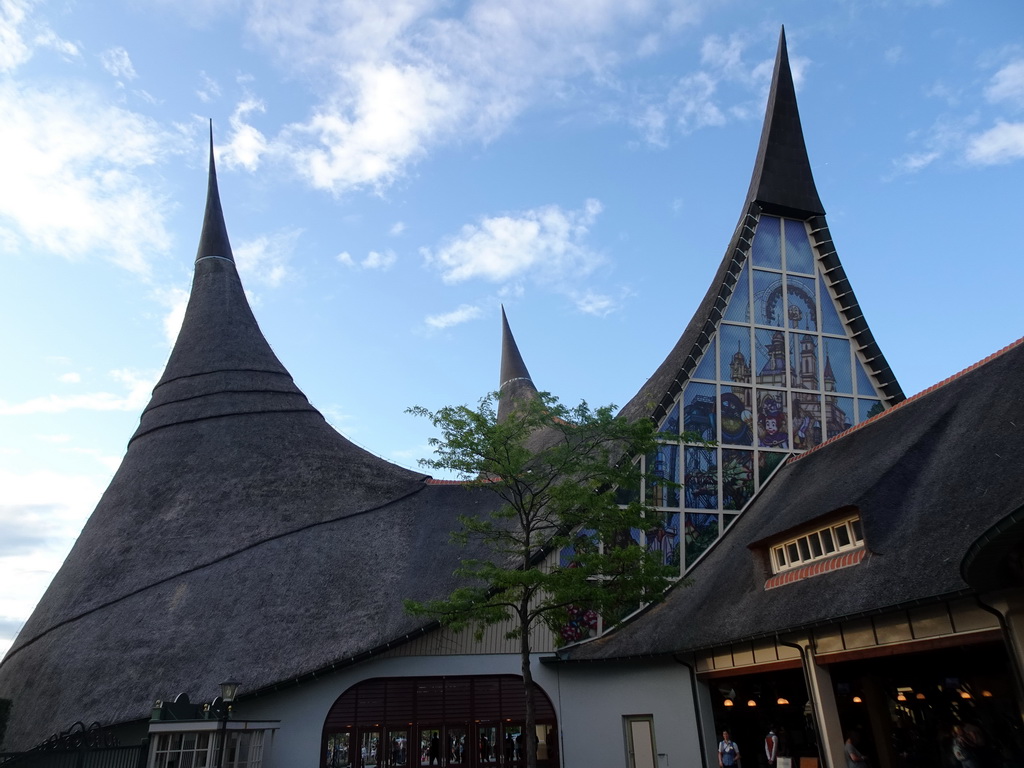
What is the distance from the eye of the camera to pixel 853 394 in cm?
2277

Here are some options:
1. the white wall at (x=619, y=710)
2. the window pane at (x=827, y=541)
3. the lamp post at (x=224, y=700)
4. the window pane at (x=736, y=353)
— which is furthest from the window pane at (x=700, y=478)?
the lamp post at (x=224, y=700)

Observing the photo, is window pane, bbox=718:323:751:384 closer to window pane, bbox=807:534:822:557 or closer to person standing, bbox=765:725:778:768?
window pane, bbox=807:534:822:557

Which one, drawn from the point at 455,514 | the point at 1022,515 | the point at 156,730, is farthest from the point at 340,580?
the point at 1022,515

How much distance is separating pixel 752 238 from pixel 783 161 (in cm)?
325

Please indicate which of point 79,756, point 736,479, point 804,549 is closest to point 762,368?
point 736,479

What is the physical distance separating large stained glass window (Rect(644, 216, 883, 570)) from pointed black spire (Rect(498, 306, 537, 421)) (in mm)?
20523

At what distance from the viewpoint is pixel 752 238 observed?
77.3 feet

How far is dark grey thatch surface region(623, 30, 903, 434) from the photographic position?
22.0 metres

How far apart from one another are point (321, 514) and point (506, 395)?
72.1 ft

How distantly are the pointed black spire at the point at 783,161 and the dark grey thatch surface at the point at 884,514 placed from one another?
825cm

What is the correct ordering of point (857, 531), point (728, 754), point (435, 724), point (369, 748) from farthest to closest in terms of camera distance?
point (435, 724) < point (369, 748) < point (728, 754) < point (857, 531)

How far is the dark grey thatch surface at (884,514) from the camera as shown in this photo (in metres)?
11.4

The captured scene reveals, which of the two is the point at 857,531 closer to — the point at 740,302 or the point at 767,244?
the point at 740,302

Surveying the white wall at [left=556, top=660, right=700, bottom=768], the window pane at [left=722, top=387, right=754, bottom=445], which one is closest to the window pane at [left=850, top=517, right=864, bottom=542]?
the white wall at [left=556, top=660, right=700, bottom=768]
